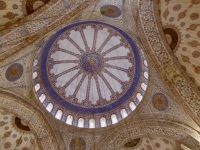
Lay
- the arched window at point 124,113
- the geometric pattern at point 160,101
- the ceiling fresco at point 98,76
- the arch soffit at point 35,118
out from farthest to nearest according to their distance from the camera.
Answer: the arched window at point 124,113, the geometric pattern at point 160,101, the arch soffit at point 35,118, the ceiling fresco at point 98,76

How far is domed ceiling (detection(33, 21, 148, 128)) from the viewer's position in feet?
33.2

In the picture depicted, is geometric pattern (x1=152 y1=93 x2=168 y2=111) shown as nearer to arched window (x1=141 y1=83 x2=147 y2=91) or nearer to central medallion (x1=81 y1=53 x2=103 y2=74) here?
arched window (x1=141 y1=83 x2=147 y2=91)

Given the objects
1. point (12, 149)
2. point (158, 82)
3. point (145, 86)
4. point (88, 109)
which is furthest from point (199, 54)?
point (12, 149)

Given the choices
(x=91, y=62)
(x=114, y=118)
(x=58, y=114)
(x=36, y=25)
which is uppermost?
(x=91, y=62)

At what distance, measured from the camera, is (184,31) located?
23.7 ft

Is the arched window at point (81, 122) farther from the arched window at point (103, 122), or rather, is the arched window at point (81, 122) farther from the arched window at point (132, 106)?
the arched window at point (132, 106)

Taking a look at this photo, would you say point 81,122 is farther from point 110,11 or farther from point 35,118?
point 110,11

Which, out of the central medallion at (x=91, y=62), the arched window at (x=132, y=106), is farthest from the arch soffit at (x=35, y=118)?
the central medallion at (x=91, y=62)

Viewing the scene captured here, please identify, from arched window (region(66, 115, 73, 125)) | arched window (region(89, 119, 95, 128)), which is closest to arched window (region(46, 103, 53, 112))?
arched window (region(66, 115, 73, 125))

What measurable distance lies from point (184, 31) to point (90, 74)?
614cm

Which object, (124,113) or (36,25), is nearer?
(36,25)

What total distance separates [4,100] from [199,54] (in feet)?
24.7

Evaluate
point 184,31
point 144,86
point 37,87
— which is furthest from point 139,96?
point 37,87

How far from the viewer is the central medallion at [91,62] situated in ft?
38.6
